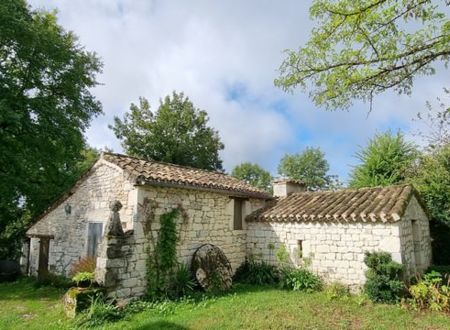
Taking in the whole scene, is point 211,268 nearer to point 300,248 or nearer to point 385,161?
point 300,248

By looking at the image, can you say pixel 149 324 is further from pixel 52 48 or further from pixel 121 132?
pixel 121 132

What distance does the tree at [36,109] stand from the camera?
41.6 ft

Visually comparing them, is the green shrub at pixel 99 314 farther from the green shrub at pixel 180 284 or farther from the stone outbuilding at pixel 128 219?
the green shrub at pixel 180 284

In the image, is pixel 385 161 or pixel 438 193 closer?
pixel 438 193

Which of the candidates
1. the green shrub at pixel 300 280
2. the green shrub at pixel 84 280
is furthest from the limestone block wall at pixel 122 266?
the green shrub at pixel 300 280

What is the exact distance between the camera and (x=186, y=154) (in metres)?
28.0

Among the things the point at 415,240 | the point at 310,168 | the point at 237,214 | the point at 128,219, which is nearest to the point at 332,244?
the point at 415,240

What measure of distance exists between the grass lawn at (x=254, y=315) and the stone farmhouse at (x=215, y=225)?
1.22 metres

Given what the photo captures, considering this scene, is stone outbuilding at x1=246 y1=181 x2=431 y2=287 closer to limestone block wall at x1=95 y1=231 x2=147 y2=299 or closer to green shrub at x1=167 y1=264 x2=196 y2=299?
green shrub at x1=167 y1=264 x2=196 y2=299

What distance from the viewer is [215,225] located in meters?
10.8

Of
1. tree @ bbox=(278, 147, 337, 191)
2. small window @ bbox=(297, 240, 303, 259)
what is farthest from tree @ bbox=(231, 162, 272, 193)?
small window @ bbox=(297, 240, 303, 259)

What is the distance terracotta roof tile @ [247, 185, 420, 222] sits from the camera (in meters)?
9.15

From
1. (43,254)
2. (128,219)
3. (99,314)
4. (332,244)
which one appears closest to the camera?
(99,314)

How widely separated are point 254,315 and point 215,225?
12.8 feet
